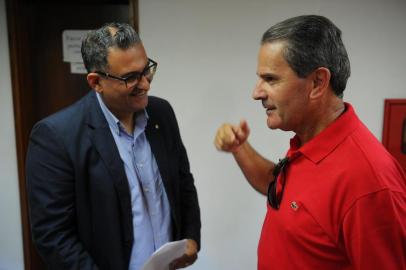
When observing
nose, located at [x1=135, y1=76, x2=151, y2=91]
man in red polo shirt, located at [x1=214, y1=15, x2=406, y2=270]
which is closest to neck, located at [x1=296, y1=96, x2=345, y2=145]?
man in red polo shirt, located at [x1=214, y1=15, x2=406, y2=270]

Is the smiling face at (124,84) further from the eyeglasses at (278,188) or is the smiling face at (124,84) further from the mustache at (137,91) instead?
the eyeglasses at (278,188)

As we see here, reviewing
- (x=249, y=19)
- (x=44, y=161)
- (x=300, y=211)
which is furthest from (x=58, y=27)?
(x=300, y=211)

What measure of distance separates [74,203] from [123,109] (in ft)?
1.19

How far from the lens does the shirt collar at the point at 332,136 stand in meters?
0.93

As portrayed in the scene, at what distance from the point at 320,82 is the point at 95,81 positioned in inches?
28.9

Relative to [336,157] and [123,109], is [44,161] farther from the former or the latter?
[336,157]

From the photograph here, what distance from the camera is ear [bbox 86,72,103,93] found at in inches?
45.1

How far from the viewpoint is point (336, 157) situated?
0.90 metres

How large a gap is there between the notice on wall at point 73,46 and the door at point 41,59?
0.16ft

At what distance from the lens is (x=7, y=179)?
2.28 metres

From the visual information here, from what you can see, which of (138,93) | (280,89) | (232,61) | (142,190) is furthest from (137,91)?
(232,61)

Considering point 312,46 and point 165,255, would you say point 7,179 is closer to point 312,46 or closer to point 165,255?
point 165,255

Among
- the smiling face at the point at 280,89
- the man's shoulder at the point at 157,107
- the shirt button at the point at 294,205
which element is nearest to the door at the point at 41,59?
the man's shoulder at the point at 157,107

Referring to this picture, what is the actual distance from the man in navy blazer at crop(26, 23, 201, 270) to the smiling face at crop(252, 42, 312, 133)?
0.43 m
